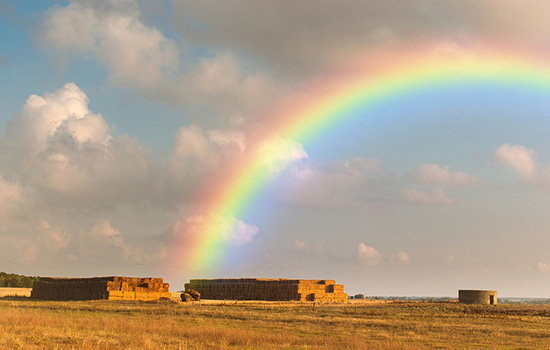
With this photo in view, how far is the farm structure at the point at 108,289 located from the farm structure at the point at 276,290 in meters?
16.6

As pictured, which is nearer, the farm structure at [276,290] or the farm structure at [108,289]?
the farm structure at [108,289]

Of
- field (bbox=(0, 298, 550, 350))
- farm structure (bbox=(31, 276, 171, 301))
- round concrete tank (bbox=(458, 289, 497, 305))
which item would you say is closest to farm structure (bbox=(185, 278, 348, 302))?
farm structure (bbox=(31, 276, 171, 301))

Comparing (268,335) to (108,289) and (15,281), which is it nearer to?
(108,289)

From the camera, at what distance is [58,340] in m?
22.3

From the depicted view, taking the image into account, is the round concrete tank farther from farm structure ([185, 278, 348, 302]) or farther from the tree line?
the tree line

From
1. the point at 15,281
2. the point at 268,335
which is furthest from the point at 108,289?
the point at 15,281

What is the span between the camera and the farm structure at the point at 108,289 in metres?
64.2

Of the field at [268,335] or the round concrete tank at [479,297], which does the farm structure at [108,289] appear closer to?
the field at [268,335]

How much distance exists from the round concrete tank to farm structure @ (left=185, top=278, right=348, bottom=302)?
18.3 m

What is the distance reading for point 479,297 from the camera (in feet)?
238

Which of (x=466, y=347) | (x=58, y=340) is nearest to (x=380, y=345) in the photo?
(x=466, y=347)

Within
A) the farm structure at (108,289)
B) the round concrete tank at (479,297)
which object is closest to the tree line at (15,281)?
the farm structure at (108,289)

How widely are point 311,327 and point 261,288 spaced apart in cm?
4903

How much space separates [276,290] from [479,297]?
28672mm
